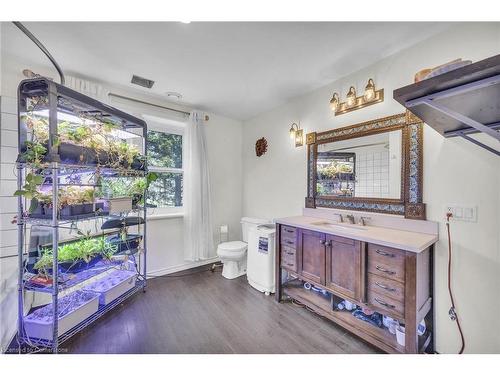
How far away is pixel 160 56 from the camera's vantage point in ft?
5.75

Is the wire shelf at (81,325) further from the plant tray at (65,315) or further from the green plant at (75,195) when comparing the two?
the green plant at (75,195)

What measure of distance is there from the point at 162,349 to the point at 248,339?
2.07ft

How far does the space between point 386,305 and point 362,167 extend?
1169 mm

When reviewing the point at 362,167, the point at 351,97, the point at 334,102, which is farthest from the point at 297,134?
the point at 362,167

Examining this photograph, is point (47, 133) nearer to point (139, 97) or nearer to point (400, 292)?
point (139, 97)

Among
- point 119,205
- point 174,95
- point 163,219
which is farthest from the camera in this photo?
point 163,219

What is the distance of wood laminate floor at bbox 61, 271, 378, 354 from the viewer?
1490 millimetres

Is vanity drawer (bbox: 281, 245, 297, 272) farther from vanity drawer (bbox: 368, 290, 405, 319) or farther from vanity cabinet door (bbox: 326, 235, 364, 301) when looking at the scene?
vanity drawer (bbox: 368, 290, 405, 319)

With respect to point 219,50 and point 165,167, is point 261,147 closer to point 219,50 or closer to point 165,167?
point 165,167

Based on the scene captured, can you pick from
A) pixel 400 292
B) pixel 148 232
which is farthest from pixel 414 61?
pixel 148 232

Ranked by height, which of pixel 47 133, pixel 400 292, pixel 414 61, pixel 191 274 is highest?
pixel 414 61

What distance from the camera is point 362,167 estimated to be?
1.97 metres

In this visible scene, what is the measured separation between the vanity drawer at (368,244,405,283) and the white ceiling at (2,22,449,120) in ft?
5.07

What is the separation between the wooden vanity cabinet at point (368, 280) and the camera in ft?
4.19
